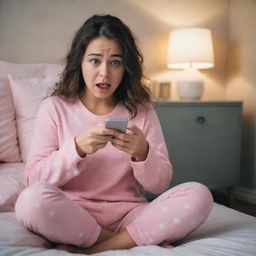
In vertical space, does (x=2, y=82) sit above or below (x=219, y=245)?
above

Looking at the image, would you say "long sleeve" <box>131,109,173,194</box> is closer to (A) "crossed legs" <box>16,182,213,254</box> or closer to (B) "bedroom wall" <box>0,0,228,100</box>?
(A) "crossed legs" <box>16,182,213,254</box>

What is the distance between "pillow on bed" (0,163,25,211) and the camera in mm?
1098

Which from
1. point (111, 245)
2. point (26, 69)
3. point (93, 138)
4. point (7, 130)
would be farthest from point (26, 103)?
point (111, 245)

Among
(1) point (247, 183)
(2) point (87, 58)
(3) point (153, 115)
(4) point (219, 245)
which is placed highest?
(2) point (87, 58)

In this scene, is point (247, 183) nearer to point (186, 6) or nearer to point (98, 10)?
point (186, 6)

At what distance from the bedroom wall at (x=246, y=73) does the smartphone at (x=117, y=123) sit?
6.06 feet

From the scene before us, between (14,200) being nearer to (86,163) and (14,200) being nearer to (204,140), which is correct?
(86,163)

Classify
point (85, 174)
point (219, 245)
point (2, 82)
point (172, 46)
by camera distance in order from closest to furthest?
point (219, 245) → point (85, 174) → point (2, 82) → point (172, 46)

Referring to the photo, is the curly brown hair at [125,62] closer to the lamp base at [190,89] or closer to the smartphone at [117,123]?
the smartphone at [117,123]

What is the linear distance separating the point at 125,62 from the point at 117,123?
33 cm

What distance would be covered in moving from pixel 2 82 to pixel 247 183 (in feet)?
6.34

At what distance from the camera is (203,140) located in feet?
7.36

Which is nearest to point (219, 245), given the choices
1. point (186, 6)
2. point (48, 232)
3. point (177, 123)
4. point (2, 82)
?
point (48, 232)

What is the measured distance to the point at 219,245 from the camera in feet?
2.90
